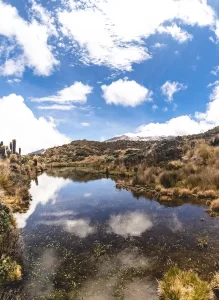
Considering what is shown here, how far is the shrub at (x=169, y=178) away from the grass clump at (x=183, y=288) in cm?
2240

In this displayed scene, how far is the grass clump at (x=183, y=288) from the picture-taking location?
1059 cm

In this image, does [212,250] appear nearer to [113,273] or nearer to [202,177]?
[113,273]

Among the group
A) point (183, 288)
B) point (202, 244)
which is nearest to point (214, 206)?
point (202, 244)

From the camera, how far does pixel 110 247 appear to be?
55.5 feet

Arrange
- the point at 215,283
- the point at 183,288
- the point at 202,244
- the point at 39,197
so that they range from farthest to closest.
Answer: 1. the point at 39,197
2. the point at 202,244
3. the point at 215,283
4. the point at 183,288

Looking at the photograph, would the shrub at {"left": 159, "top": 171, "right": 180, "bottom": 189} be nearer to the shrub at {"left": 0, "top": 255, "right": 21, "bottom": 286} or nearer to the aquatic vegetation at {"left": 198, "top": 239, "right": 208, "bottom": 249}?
the aquatic vegetation at {"left": 198, "top": 239, "right": 208, "bottom": 249}

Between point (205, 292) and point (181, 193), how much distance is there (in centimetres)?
1973

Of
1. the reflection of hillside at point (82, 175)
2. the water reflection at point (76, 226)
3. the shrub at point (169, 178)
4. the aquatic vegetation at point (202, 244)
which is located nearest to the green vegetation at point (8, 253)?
the water reflection at point (76, 226)

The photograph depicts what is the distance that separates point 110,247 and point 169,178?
19.5 meters

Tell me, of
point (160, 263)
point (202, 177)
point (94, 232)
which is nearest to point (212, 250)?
point (160, 263)

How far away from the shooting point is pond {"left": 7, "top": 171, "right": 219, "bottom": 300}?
12562 mm

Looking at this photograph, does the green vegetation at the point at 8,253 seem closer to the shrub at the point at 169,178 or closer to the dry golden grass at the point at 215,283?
the dry golden grass at the point at 215,283

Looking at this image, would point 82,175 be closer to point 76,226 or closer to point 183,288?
point 76,226

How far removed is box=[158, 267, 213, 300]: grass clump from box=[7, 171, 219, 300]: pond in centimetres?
81
